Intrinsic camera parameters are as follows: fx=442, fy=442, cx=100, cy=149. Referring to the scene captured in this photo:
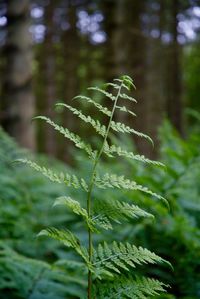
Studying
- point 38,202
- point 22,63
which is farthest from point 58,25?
point 38,202

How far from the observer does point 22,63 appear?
5.29 meters

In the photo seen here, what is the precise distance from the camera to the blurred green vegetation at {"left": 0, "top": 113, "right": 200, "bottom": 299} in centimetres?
222

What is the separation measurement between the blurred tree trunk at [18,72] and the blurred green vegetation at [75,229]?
159 centimetres

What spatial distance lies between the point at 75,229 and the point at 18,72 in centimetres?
261

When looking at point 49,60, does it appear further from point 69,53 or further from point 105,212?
point 105,212

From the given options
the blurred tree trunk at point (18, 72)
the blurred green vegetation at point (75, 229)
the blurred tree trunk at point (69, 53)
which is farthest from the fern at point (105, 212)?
the blurred tree trunk at point (69, 53)

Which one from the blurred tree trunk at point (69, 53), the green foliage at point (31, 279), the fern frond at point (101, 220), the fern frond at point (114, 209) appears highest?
the blurred tree trunk at point (69, 53)

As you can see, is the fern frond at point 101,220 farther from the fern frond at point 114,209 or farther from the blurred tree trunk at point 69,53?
the blurred tree trunk at point 69,53

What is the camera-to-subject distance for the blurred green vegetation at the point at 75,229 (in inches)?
87.4

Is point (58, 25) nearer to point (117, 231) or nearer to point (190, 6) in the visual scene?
point (190, 6)

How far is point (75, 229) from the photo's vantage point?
3311 mm

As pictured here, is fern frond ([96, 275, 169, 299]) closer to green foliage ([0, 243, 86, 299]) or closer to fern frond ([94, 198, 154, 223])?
fern frond ([94, 198, 154, 223])

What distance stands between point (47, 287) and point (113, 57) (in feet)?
20.3

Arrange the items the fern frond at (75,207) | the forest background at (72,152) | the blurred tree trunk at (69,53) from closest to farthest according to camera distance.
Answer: the fern frond at (75,207) < the forest background at (72,152) < the blurred tree trunk at (69,53)
